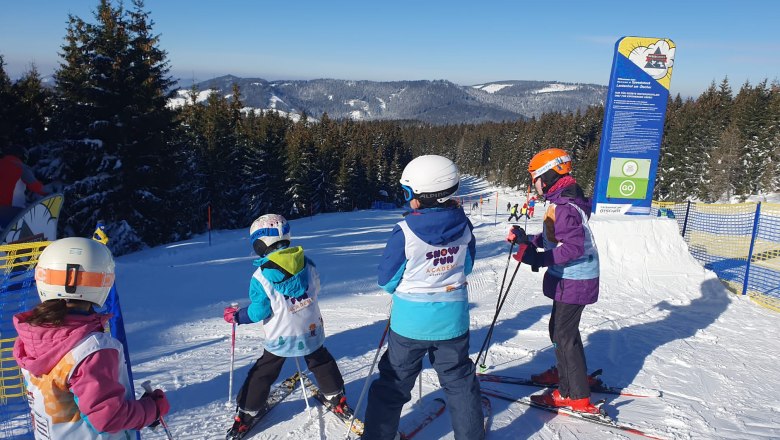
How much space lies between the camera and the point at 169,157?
18328 mm

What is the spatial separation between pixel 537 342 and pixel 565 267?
75.5 inches

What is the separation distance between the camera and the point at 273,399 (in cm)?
367

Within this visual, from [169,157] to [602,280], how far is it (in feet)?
56.4

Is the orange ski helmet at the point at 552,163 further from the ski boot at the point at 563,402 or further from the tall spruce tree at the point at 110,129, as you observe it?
the tall spruce tree at the point at 110,129

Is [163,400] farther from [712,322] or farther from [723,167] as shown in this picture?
[723,167]

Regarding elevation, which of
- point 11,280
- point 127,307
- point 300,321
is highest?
point 11,280

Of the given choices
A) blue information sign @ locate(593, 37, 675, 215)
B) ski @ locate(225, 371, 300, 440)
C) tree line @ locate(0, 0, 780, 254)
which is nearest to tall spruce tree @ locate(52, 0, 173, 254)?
tree line @ locate(0, 0, 780, 254)

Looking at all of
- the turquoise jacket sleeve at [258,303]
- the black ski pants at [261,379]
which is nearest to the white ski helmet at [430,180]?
the turquoise jacket sleeve at [258,303]

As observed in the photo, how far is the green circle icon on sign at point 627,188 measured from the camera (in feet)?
32.5

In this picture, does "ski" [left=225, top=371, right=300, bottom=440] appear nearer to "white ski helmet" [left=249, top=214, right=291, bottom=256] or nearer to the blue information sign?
"white ski helmet" [left=249, top=214, right=291, bottom=256]

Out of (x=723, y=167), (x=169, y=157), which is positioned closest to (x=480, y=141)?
(x=723, y=167)

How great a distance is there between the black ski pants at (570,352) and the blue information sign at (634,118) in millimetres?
7133

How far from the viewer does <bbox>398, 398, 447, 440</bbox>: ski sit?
3.35 meters

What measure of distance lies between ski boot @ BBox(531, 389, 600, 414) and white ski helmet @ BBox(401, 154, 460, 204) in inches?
88.0
